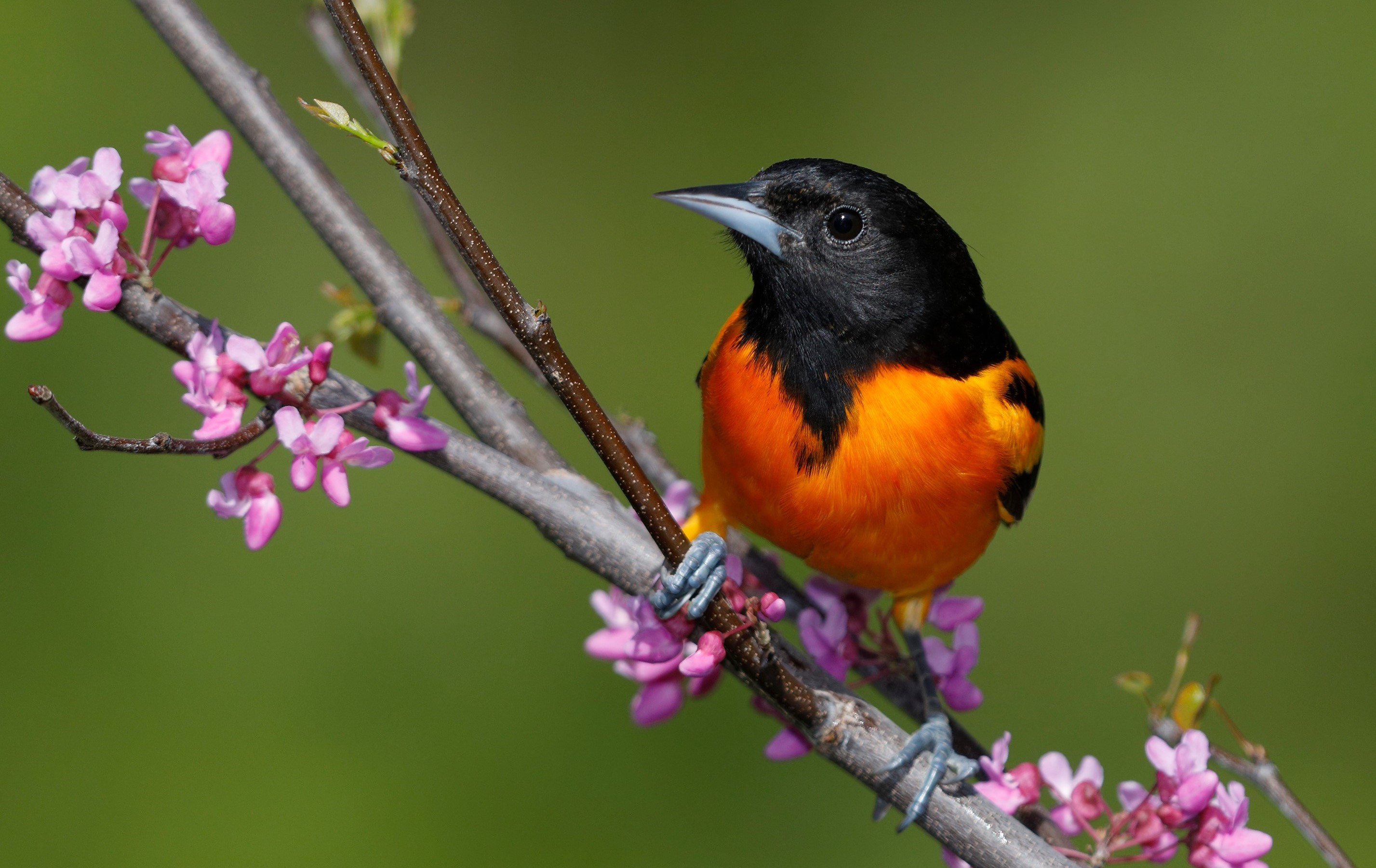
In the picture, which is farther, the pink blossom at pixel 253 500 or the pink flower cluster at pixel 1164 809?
the pink flower cluster at pixel 1164 809

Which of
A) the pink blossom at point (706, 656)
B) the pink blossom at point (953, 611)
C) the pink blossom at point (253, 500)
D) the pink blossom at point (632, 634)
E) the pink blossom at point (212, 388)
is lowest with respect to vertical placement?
the pink blossom at point (953, 611)

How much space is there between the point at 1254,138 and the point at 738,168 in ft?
8.16

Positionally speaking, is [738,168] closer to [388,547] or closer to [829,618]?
[388,547]

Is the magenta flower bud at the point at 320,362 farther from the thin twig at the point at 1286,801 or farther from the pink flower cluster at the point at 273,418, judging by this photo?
the thin twig at the point at 1286,801

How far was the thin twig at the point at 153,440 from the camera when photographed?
1.29 m

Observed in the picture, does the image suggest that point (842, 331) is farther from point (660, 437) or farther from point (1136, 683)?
point (660, 437)

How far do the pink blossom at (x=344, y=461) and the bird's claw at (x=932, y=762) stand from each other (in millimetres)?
840

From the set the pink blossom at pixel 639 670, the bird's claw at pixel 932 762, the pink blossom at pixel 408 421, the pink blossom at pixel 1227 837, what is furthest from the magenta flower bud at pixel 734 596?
the pink blossom at pixel 1227 837

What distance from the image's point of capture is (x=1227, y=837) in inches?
70.7

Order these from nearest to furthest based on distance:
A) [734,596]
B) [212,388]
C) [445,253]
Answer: [212,388] → [734,596] → [445,253]

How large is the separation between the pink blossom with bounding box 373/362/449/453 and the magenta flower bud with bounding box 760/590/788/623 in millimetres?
472

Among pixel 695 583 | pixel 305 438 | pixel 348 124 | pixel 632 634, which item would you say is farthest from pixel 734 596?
pixel 348 124

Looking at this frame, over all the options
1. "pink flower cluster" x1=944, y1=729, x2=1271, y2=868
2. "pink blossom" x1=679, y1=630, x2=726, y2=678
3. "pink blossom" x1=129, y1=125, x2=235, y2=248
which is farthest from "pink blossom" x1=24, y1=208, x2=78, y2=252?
"pink flower cluster" x1=944, y1=729, x2=1271, y2=868

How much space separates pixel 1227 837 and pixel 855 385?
930mm
